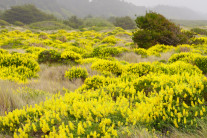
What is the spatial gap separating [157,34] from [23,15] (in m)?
63.3

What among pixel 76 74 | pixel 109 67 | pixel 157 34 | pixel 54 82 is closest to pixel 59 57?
pixel 76 74

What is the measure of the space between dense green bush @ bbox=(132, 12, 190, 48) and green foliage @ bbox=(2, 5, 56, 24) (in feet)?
191

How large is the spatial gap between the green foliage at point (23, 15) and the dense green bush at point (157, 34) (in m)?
58.2

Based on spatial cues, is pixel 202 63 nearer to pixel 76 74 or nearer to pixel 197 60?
pixel 197 60

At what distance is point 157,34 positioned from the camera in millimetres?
12484

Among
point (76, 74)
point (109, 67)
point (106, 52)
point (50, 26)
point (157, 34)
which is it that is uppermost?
point (50, 26)

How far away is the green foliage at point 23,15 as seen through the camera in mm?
58938

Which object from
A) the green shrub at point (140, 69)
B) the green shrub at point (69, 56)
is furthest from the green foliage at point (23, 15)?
the green shrub at point (140, 69)

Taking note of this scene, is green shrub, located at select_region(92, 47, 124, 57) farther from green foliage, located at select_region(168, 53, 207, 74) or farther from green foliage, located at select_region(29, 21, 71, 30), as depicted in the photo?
green foliage, located at select_region(29, 21, 71, 30)

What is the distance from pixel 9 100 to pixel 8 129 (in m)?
1.19

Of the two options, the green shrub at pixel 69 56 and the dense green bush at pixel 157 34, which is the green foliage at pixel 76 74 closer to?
the green shrub at pixel 69 56

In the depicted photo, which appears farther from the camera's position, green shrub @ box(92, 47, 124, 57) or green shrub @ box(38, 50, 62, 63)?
green shrub @ box(92, 47, 124, 57)

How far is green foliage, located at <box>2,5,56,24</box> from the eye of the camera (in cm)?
5894

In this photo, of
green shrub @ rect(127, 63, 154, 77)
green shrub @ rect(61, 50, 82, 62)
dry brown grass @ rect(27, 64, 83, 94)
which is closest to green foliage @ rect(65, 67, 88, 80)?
dry brown grass @ rect(27, 64, 83, 94)
